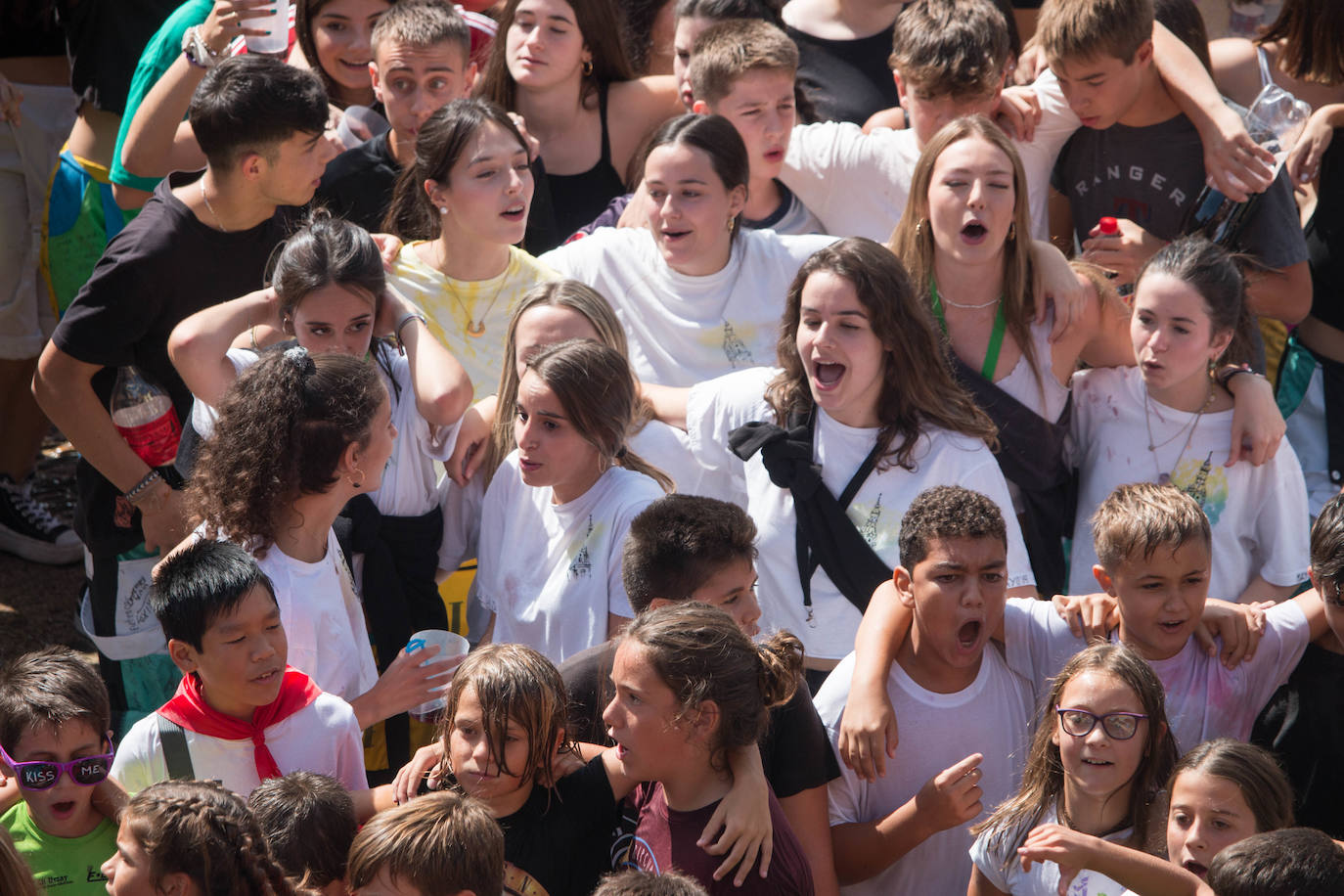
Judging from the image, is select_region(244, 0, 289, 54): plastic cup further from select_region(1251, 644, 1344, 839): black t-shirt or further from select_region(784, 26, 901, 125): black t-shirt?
select_region(1251, 644, 1344, 839): black t-shirt

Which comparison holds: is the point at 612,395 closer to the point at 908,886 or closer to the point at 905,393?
the point at 905,393

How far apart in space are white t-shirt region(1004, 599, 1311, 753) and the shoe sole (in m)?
4.03

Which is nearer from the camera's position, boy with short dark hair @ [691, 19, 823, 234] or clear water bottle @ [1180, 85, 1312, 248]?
clear water bottle @ [1180, 85, 1312, 248]

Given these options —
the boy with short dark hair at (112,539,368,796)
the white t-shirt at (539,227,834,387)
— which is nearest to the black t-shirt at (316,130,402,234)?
the white t-shirt at (539,227,834,387)

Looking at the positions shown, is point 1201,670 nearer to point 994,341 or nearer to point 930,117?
point 994,341

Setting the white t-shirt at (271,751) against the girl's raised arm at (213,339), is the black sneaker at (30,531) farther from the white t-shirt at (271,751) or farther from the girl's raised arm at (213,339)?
the white t-shirt at (271,751)

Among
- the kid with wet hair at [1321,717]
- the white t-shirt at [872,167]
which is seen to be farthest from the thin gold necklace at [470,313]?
the kid with wet hair at [1321,717]

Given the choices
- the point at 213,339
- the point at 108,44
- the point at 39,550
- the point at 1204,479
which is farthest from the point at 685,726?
the point at 39,550

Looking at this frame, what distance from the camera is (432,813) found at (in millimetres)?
2412

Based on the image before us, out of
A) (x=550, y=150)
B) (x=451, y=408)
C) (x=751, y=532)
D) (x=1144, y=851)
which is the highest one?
(x=550, y=150)

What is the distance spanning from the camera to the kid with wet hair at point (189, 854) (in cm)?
230

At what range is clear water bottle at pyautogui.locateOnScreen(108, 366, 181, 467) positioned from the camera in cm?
403

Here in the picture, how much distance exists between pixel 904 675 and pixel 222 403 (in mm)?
1647

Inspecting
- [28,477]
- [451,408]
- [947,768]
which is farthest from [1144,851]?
[28,477]
